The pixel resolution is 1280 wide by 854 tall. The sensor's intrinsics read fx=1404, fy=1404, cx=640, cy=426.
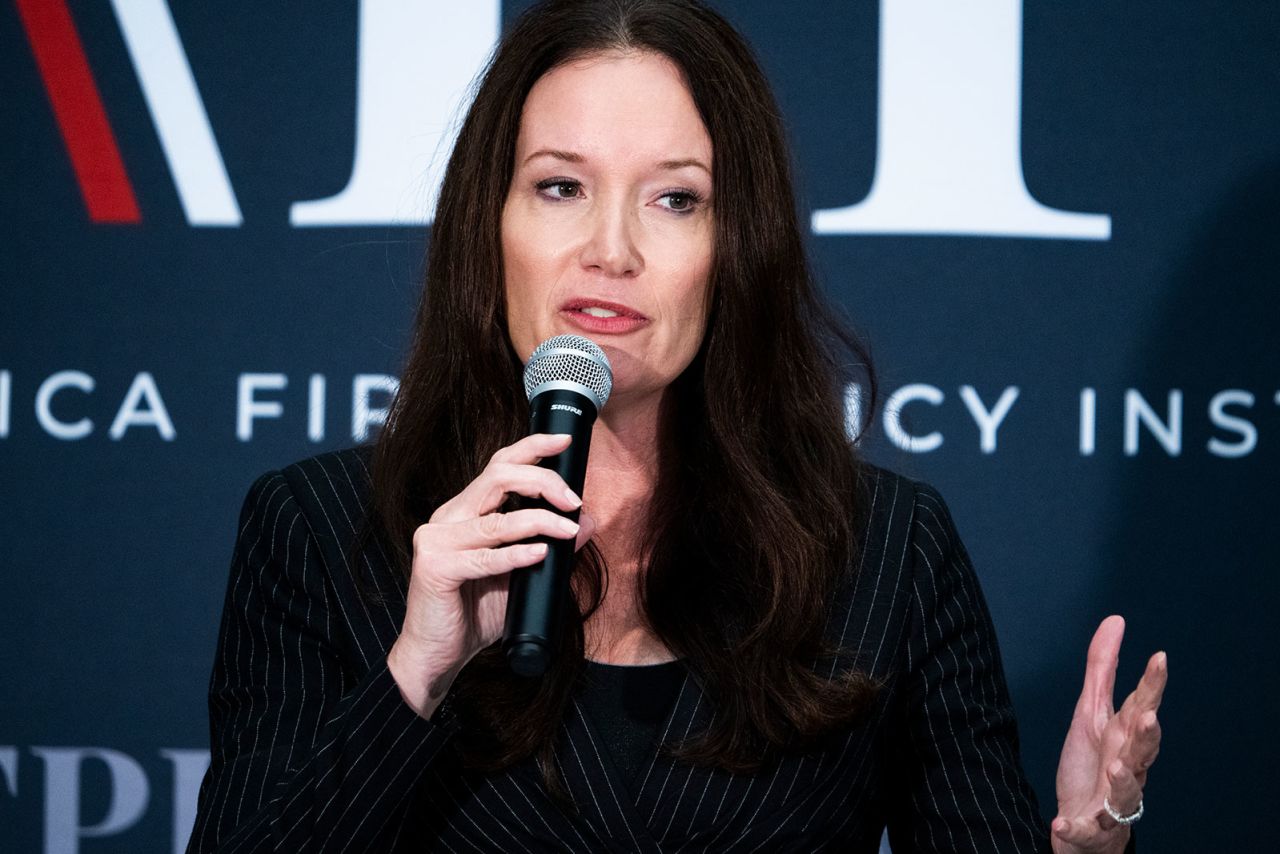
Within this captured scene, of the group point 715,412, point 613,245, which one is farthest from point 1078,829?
point 613,245

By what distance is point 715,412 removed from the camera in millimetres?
1740

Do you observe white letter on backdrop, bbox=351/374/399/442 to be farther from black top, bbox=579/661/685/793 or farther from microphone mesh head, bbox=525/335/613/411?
microphone mesh head, bbox=525/335/613/411

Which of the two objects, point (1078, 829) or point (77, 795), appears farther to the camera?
point (77, 795)

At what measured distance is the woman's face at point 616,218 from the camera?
5.10ft

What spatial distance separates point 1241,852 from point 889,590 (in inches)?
44.3

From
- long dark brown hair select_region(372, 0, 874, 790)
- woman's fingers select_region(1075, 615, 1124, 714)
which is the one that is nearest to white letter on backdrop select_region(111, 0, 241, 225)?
long dark brown hair select_region(372, 0, 874, 790)

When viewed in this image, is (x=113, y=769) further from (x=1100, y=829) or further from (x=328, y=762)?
(x=1100, y=829)

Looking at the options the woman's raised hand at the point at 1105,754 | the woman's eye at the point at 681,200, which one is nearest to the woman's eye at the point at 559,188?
the woman's eye at the point at 681,200

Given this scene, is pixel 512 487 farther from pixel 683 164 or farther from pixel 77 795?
pixel 77 795

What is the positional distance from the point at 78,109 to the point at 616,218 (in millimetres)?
1342

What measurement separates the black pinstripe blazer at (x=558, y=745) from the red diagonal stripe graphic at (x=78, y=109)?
1.00 m

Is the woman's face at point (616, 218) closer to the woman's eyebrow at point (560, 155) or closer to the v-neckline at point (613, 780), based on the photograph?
the woman's eyebrow at point (560, 155)

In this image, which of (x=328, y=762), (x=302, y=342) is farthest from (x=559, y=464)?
(x=302, y=342)

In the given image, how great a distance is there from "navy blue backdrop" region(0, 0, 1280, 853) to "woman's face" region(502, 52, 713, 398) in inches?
32.0
